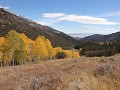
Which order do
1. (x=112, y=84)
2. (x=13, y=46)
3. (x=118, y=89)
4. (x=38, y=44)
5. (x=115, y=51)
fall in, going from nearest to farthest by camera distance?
(x=118, y=89), (x=112, y=84), (x=13, y=46), (x=38, y=44), (x=115, y=51)

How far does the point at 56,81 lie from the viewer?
855 centimetres

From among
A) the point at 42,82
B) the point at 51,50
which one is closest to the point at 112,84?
the point at 42,82

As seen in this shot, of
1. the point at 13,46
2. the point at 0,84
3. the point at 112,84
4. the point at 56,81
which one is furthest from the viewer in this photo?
the point at 13,46

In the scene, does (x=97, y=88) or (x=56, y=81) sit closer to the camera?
(x=97, y=88)

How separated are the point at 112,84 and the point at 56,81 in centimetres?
228

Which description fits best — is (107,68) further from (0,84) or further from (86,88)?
(0,84)

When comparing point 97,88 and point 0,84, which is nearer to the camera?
point 97,88

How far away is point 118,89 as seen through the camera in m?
6.36

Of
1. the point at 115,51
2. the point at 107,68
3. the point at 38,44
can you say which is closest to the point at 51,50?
the point at 38,44

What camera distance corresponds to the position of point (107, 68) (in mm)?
10086

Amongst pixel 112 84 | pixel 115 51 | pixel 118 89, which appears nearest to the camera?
pixel 118 89

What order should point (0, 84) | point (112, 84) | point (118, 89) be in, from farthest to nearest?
point (0, 84), point (112, 84), point (118, 89)

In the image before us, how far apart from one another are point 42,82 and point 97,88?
2748 millimetres

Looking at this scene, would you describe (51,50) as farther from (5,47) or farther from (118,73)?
(118,73)
